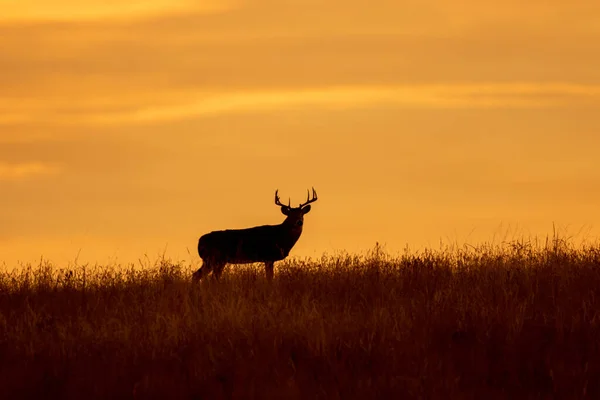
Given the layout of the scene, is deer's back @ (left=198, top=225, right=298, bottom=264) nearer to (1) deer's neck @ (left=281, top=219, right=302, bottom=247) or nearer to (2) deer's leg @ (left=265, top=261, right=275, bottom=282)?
(1) deer's neck @ (left=281, top=219, right=302, bottom=247)

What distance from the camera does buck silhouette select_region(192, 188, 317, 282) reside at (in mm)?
20891

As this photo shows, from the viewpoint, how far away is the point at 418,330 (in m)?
10.6

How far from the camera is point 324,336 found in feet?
32.4

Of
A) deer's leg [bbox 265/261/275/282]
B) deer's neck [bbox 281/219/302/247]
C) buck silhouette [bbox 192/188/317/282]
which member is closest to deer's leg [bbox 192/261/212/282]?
buck silhouette [bbox 192/188/317/282]

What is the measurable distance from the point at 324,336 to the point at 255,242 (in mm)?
11882

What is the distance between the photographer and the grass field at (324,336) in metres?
8.89

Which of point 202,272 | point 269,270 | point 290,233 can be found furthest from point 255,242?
point 269,270

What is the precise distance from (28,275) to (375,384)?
9.06m

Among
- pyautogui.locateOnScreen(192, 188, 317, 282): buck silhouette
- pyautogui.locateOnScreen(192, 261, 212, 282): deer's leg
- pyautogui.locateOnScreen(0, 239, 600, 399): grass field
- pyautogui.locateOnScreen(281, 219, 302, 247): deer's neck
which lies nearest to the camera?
pyautogui.locateOnScreen(0, 239, 600, 399): grass field

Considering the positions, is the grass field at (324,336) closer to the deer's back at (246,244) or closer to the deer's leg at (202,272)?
the deer's leg at (202,272)

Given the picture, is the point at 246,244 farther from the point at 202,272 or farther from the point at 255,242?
the point at 202,272

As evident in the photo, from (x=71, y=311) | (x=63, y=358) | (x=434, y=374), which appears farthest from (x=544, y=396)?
(x=71, y=311)

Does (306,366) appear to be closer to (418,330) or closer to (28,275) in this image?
(418,330)

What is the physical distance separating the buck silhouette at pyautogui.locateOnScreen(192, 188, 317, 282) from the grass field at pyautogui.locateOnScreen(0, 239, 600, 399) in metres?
5.39
